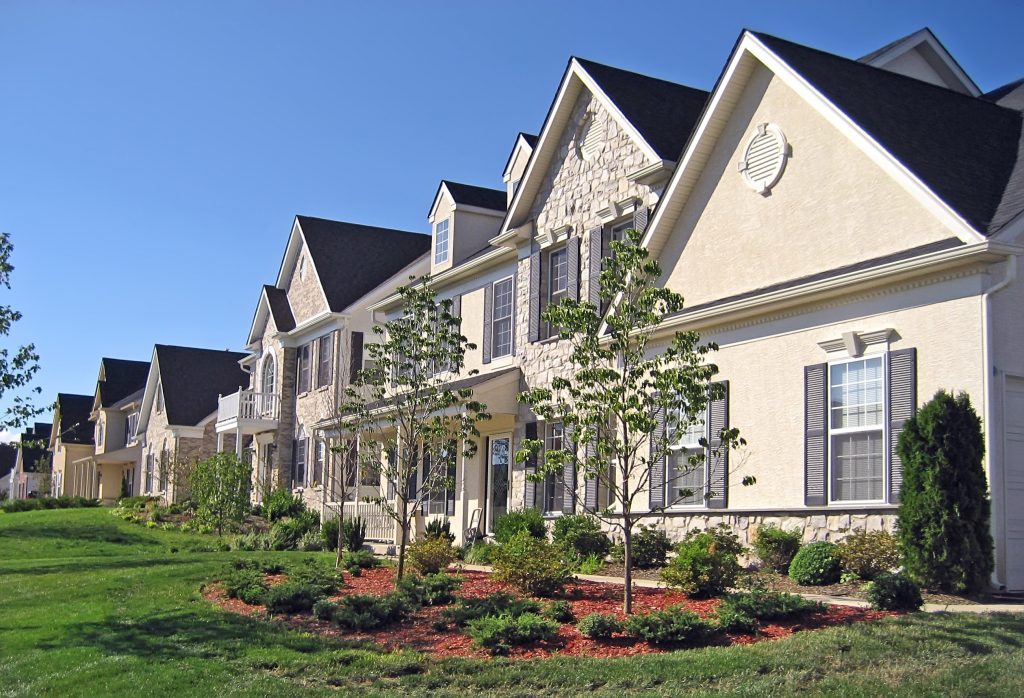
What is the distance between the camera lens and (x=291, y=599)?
13461 mm

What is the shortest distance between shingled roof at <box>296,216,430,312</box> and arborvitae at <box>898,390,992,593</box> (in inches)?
910

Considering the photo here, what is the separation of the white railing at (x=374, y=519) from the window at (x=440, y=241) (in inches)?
249

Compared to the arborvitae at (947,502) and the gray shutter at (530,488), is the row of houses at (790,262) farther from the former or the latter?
the arborvitae at (947,502)

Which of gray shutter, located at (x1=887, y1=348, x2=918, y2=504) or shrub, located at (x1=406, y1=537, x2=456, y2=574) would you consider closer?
gray shutter, located at (x1=887, y1=348, x2=918, y2=504)

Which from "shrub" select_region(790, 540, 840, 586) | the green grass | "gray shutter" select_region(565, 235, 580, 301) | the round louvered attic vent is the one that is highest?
the round louvered attic vent

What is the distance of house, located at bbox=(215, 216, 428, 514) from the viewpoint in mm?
33250

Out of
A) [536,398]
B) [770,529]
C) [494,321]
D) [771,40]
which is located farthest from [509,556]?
[494,321]

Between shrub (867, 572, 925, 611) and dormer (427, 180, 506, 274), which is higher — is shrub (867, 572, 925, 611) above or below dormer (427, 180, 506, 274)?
below

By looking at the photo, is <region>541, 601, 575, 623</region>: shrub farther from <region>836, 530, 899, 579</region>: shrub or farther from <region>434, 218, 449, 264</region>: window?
<region>434, 218, 449, 264</region>: window

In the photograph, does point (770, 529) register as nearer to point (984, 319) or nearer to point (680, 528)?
point (680, 528)

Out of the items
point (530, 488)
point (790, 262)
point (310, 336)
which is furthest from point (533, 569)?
point (310, 336)

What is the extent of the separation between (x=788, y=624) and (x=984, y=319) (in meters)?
4.46

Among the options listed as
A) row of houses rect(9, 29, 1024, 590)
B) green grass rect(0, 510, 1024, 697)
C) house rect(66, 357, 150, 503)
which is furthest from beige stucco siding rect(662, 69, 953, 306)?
house rect(66, 357, 150, 503)

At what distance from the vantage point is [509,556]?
13781 millimetres
